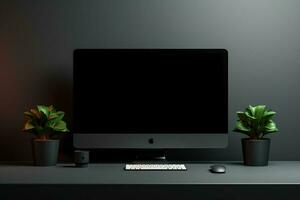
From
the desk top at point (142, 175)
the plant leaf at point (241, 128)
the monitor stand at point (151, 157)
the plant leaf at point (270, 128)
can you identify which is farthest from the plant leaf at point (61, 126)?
the plant leaf at point (270, 128)

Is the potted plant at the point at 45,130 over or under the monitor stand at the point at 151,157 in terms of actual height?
over

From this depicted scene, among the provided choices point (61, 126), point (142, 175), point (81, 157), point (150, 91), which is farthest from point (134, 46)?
point (142, 175)

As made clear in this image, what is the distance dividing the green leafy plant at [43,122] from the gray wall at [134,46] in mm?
206

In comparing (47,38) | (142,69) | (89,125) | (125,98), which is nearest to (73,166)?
(89,125)

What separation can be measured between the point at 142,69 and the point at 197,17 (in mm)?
464

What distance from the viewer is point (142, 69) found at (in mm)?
Result: 2311

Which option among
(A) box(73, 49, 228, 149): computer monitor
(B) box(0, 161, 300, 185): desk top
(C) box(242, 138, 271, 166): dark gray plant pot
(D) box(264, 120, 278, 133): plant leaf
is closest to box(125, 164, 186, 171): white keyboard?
(B) box(0, 161, 300, 185): desk top

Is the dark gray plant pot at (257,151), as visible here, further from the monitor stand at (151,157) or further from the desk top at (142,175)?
the monitor stand at (151,157)

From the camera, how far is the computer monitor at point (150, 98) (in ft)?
7.46

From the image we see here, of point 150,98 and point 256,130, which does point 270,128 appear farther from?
point 150,98

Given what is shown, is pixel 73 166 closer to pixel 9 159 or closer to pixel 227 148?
pixel 9 159

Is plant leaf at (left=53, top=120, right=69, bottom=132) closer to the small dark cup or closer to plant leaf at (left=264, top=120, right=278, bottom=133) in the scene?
the small dark cup

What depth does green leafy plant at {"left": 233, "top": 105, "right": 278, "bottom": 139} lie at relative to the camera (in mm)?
2264
